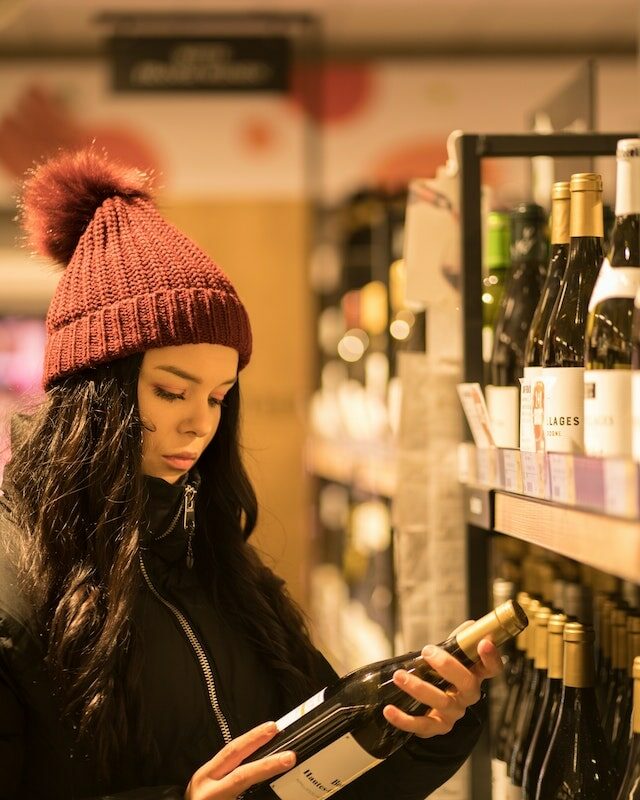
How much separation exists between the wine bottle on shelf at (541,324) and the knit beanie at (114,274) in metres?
0.39

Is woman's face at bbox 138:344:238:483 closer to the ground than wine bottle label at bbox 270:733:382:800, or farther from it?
farther from it

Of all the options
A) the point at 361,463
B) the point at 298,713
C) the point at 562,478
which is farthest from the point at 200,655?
the point at 361,463

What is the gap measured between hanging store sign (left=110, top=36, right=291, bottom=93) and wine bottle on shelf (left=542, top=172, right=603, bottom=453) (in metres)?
3.51

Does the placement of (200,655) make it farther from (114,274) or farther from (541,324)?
(541,324)

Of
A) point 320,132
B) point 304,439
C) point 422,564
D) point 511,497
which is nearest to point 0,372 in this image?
point 304,439

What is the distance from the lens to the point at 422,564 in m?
1.83

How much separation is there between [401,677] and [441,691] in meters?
0.06

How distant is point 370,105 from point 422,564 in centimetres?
394

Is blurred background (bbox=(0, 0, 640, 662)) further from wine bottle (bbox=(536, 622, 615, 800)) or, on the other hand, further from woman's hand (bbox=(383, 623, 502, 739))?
woman's hand (bbox=(383, 623, 502, 739))

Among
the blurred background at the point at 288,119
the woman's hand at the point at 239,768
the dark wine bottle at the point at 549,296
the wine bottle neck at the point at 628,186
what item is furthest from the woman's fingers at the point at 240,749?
the blurred background at the point at 288,119

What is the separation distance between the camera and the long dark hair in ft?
Answer: 4.40

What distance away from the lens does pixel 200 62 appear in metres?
4.83

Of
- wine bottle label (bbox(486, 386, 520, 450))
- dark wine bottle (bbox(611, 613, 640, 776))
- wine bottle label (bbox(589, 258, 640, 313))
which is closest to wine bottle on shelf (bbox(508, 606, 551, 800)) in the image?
dark wine bottle (bbox(611, 613, 640, 776))

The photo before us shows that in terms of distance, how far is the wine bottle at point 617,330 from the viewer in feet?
3.59
